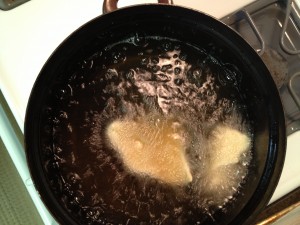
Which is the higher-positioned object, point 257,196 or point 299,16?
point 299,16

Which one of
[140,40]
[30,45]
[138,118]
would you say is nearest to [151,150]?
[138,118]

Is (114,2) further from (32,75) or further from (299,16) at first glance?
(299,16)

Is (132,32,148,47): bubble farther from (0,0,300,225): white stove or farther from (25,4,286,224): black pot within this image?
(0,0,300,225): white stove

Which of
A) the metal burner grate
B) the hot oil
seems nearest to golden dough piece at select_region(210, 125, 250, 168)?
the hot oil

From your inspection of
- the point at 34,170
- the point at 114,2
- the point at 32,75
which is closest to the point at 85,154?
the point at 34,170

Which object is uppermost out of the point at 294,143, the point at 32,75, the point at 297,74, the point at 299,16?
the point at 32,75

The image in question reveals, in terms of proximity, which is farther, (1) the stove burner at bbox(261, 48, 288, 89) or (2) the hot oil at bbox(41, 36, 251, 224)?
(1) the stove burner at bbox(261, 48, 288, 89)
